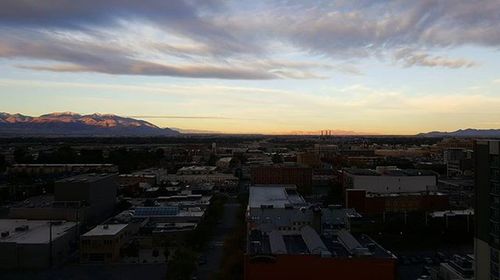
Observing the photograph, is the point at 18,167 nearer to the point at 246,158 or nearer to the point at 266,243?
the point at 246,158

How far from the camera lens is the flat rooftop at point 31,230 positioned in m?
10.7

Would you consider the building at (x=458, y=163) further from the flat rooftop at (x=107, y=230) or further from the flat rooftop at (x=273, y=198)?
the flat rooftop at (x=107, y=230)

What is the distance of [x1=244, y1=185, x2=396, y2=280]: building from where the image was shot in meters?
8.30

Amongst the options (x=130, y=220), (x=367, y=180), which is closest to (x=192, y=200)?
(x=130, y=220)

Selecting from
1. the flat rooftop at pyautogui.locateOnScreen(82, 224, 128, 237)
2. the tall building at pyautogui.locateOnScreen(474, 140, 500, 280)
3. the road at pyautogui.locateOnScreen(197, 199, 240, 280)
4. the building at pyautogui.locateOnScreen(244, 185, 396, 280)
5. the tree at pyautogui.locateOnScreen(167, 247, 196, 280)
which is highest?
the tall building at pyautogui.locateOnScreen(474, 140, 500, 280)

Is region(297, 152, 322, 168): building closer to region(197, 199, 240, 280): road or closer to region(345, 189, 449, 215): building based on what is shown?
region(197, 199, 240, 280): road

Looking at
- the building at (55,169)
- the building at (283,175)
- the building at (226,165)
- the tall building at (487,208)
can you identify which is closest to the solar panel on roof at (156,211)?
the building at (283,175)

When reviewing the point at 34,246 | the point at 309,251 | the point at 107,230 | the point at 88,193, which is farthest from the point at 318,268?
the point at 88,193

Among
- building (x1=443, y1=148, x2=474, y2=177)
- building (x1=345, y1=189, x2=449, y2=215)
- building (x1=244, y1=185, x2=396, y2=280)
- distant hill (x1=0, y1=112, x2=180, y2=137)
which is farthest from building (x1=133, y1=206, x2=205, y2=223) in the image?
distant hill (x1=0, y1=112, x2=180, y2=137)

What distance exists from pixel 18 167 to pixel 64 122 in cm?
11232

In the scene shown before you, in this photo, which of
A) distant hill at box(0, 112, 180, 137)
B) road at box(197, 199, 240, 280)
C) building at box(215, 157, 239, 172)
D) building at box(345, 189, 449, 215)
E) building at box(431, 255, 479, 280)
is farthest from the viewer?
distant hill at box(0, 112, 180, 137)

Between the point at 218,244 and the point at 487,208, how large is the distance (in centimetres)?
776

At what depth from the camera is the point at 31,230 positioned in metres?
11.9

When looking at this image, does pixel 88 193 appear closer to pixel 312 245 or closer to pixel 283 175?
pixel 312 245
